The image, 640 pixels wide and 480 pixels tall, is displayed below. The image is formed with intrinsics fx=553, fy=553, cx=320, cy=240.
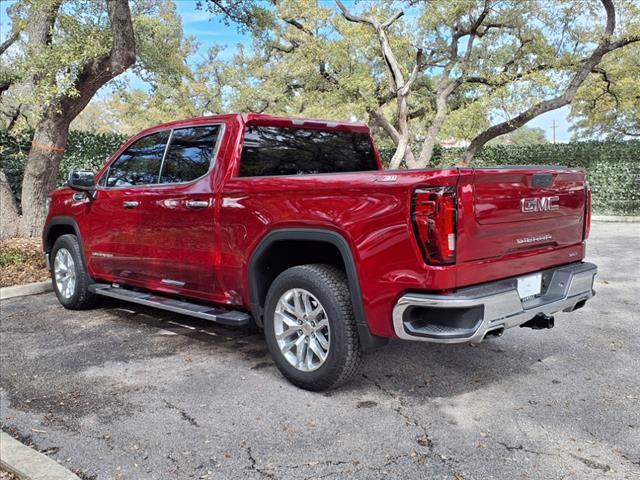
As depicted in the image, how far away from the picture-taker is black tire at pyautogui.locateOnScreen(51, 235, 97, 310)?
5.78 m

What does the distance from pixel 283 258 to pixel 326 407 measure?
1.12 metres

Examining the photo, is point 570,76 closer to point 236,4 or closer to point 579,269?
point 236,4

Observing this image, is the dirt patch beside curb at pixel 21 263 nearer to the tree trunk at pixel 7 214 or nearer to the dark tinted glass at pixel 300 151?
the tree trunk at pixel 7 214

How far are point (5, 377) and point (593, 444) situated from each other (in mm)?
3915

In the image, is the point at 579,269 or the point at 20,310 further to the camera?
the point at 20,310

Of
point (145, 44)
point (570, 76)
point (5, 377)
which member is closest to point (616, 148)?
point (570, 76)

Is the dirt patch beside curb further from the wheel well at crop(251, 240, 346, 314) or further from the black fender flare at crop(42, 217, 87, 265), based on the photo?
the wheel well at crop(251, 240, 346, 314)

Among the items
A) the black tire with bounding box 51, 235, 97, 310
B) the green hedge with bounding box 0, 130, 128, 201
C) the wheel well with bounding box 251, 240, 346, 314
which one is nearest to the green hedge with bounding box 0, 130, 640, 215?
the green hedge with bounding box 0, 130, 128, 201

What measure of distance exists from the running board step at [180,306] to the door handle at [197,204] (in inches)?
31.8

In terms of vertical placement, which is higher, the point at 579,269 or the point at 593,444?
the point at 579,269

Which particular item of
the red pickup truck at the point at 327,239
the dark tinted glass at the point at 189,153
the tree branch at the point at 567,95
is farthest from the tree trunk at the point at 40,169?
the tree branch at the point at 567,95

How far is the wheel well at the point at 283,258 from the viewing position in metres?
3.80

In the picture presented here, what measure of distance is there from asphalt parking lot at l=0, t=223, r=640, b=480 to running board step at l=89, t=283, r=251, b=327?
0.36 m

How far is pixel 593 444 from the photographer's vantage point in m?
2.89
